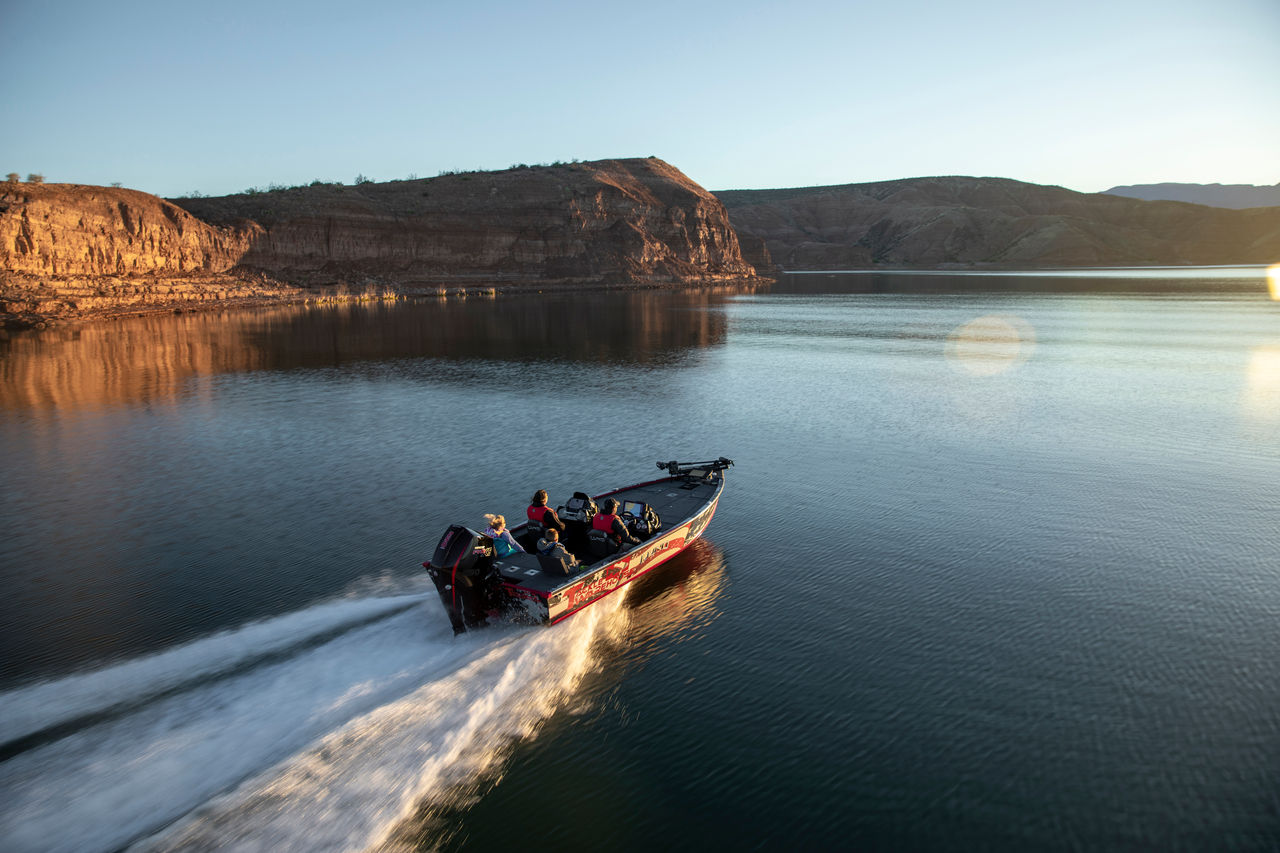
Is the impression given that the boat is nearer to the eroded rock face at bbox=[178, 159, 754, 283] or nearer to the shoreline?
the shoreline

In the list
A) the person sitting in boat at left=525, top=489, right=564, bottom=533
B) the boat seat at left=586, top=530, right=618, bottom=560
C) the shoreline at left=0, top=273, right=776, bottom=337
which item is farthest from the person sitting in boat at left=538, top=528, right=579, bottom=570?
the shoreline at left=0, top=273, right=776, bottom=337

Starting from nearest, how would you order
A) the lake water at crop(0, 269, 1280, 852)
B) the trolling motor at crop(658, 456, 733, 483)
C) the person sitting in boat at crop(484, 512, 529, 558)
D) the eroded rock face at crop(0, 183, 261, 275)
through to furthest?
1. the lake water at crop(0, 269, 1280, 852)
2. the person sitting in boat at crop(484, 512, 529, 558)
3. the trolling motor at crop(658, 456, 733, 483)
4. the eroded rock face at crop(0, 183, 261, 275)

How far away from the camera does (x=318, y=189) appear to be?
394 feet

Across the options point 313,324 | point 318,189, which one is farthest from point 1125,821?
point 318,189

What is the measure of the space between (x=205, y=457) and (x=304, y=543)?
9.38 m

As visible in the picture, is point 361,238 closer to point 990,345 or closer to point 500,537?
point 990,345

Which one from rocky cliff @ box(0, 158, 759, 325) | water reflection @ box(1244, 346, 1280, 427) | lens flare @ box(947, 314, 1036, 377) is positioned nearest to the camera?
water reflection @ box(1244, 346, 1280, 427)

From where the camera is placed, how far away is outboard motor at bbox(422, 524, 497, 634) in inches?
490

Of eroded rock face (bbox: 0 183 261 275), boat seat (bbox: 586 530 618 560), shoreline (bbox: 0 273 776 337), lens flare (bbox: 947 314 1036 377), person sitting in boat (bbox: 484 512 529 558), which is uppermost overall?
eroded rock face (bbox: 0 183 261 275)

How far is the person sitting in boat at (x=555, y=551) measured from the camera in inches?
518

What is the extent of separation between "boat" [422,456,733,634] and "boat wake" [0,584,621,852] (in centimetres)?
45

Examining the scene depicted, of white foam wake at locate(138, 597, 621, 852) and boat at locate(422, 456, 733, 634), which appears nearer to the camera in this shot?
white foam wake at locate(138, 597, 621, 852)

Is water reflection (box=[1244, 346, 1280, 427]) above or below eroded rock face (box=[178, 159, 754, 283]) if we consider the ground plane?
below

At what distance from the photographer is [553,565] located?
43.2ft
